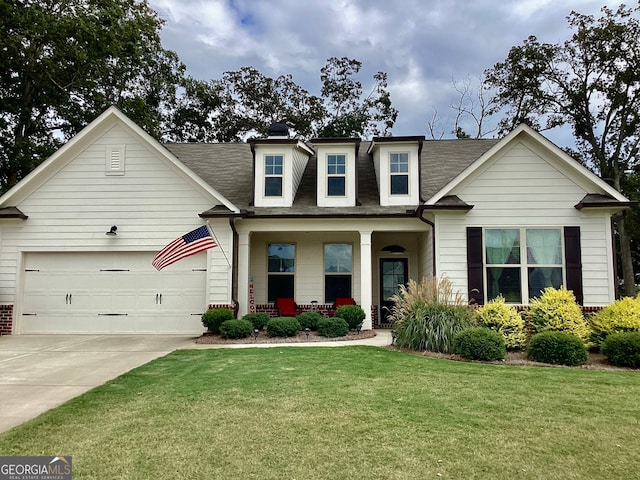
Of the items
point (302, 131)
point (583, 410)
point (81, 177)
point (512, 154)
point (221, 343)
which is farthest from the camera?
point (302, 131)

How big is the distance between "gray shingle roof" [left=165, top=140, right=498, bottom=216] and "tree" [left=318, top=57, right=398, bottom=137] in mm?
13593

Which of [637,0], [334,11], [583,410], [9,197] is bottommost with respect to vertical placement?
[583,410]

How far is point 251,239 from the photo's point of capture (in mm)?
14086

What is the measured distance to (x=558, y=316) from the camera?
8.73 metres

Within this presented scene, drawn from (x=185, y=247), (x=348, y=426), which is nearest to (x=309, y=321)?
(x=185, y=247)

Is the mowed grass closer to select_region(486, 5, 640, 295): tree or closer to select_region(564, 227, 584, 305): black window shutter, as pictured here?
select_region(564, 227, 584, 305): black window shutter

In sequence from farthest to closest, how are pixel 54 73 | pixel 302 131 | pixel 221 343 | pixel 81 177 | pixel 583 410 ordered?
pixel 302 131
pixel 54 73
pixel 81 177
pixel 221 343
pixel 583 410

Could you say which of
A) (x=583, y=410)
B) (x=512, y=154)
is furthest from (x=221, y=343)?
(x=512, y=154)

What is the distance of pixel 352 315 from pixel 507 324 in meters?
4.01

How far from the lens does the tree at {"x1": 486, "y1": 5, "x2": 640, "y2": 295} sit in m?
22.2

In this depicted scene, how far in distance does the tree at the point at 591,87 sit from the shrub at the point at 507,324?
1603cm

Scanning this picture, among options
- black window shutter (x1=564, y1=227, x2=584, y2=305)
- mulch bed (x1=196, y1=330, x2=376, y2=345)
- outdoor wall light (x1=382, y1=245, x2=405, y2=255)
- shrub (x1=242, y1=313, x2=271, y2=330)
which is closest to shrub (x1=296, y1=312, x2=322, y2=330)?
mulch bed (x1=196, y1=330, x2=376, y2=345)

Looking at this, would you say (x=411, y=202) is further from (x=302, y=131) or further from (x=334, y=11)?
(x=302, y=131)

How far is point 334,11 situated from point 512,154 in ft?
26.9
